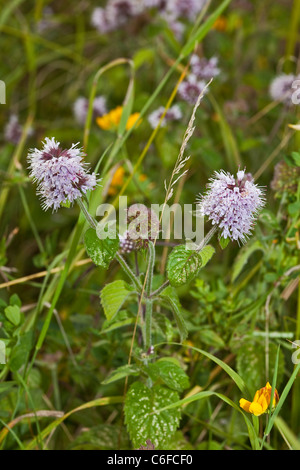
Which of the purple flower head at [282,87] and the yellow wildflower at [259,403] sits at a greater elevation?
the purple flower head at [282,87]

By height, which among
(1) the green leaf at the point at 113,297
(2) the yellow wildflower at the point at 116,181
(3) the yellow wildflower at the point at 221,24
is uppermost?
(3) the yellow wildflower at the point at 221,24

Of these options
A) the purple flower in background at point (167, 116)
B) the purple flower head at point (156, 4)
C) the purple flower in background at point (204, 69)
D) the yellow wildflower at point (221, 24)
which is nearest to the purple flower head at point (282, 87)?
the purple flower in background at point (204, 69)

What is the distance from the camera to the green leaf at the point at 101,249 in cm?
78

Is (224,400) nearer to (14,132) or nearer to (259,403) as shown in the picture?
(259,403)

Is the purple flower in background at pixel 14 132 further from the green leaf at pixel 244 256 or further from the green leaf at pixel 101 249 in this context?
the green leaf at pixel 101 249

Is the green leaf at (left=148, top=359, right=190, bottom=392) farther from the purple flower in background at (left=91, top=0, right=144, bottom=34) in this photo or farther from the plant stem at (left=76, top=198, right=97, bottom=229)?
the purple flower in background at (left=91, top=0, right=144, bottom=34)

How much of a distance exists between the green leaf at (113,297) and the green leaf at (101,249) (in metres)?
0.11

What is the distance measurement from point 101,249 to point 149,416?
30cm

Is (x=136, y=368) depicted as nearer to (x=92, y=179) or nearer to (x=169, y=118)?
(x=92, y=179)

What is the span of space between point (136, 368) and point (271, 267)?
15.4 inches

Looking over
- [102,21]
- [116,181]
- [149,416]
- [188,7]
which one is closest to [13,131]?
[116,181]

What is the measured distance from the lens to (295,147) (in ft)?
4.58

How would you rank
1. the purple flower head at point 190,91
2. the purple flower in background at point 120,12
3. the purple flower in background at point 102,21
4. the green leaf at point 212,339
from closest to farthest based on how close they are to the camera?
the green leaf at point 212,339
the purple flower head at point 190,91
the purple flower in background at point 120,12
the purple flower in background at point 102,21
